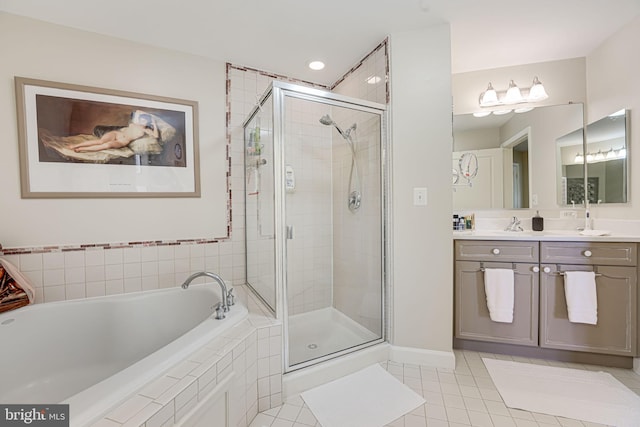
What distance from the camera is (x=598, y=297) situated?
71.6 inches

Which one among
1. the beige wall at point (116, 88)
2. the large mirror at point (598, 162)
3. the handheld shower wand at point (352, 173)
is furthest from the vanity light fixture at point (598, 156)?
the beige wall at point (116, 88)

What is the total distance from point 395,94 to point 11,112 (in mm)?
2441

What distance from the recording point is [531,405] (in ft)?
4.91

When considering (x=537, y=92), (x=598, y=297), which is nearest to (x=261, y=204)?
(x=598, y=297)

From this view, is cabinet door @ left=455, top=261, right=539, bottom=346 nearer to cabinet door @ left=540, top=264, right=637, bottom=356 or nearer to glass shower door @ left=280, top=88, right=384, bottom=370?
cabinet door @ left=540, top=264, right=637, bottom=356

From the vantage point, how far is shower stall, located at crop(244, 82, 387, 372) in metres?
1.67

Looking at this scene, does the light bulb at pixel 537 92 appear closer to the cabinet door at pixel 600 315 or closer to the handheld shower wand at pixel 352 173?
the cabinet door at pixel 600 315

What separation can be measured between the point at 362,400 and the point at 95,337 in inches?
64.3

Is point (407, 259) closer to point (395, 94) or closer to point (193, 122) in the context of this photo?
point (395, 94)

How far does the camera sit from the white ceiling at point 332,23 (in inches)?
64.5
